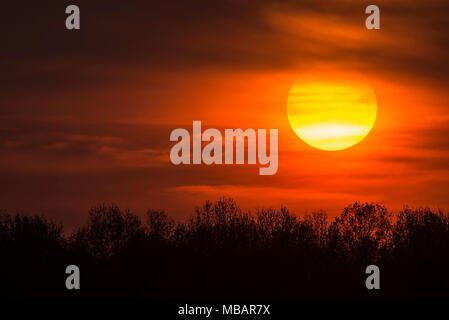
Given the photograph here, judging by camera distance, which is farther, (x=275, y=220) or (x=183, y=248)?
(x=275, y=220)

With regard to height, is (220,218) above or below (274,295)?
above

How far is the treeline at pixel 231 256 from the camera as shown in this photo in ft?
271

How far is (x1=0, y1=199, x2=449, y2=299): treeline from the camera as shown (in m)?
82.7

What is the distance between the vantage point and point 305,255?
8675 centimetres

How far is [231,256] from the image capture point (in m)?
86.6

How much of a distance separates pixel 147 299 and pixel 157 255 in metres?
5.45

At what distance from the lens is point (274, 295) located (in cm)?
8306

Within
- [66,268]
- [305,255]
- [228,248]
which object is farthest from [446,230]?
[66,268]

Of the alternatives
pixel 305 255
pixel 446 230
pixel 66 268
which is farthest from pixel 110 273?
pixel 446 230
